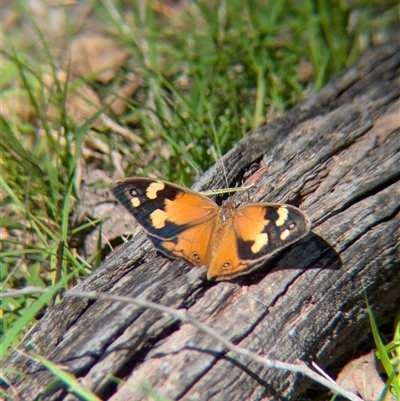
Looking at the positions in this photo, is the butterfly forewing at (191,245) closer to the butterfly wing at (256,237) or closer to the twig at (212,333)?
the butterfly wing at (256,237)

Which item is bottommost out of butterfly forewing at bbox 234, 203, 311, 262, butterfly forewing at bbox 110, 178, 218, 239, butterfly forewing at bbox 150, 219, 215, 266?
butterfly forewing at bbox 234, 203, 311, 262

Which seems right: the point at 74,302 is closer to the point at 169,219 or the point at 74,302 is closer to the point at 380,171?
the point at 169,219

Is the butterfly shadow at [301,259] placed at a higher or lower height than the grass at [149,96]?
lower

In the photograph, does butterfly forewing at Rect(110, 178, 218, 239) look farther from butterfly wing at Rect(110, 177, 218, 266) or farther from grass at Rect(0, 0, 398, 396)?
grass at Rect(0, 0, 398, 396)

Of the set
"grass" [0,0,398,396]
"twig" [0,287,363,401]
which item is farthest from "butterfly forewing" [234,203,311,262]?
"grass" [0,0,398,396]

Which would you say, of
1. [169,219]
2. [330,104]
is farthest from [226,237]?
[330,104]

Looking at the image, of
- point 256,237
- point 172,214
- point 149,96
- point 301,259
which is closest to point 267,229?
point 256,237

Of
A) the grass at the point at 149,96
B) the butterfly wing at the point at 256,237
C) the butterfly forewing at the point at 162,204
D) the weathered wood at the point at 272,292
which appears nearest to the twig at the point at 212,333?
the weathered wood at the point at 272,292
